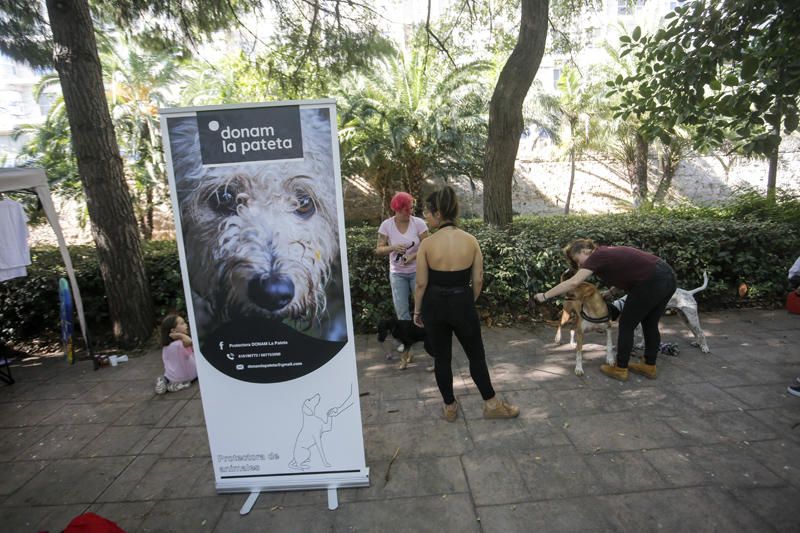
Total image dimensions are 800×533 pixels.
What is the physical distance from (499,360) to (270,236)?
10.0 feet

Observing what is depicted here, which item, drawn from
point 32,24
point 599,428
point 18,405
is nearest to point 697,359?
point 599,428

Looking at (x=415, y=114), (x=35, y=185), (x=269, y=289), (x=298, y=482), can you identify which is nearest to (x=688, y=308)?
(x=298, y=482)

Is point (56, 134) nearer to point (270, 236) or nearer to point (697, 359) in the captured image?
point (270, 236)

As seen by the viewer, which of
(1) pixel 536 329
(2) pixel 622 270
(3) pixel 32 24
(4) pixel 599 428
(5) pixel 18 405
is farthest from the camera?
(3) pixel 32 24

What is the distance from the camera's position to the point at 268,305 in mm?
2529

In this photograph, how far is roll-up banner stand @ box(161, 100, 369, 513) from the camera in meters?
2.36

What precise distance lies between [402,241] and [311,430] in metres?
2.11

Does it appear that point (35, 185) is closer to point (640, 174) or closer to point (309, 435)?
point (309, 435)

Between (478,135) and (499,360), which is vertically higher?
(478,135)

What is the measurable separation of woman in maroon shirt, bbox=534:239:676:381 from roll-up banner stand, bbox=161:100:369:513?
6.29 ft

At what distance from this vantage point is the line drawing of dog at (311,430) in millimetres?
2670

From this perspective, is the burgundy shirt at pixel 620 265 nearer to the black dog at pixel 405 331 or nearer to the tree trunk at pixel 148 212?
the black dog at pixel 405 331

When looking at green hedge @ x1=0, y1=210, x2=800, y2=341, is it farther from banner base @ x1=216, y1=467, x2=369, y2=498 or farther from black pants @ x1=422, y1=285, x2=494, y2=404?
banner base @ x1=216, y1=467, x2=369, y2=498

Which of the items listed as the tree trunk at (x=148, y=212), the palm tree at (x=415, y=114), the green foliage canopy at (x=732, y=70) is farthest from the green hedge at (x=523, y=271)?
the tree trunk at (x=148, y=212)
